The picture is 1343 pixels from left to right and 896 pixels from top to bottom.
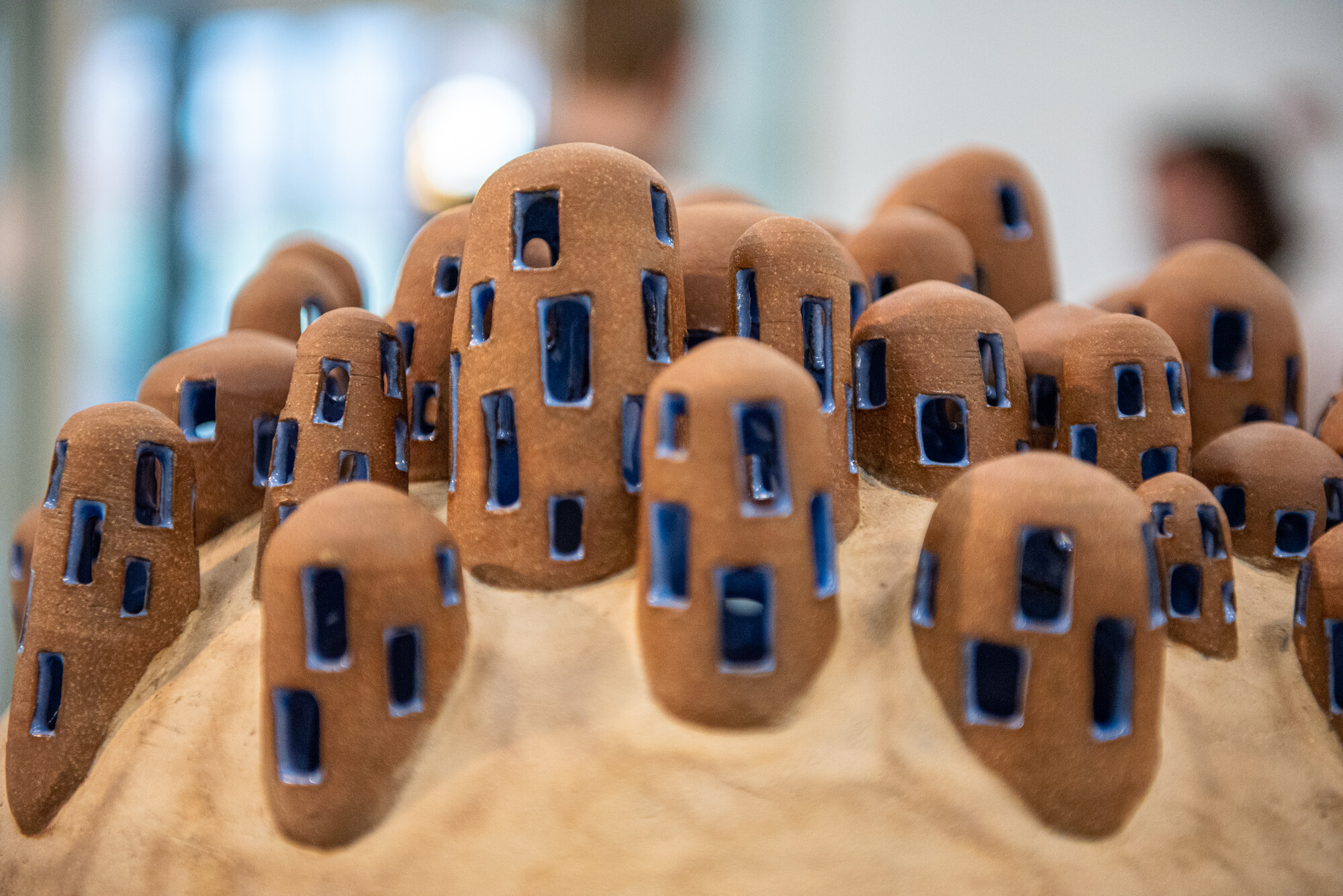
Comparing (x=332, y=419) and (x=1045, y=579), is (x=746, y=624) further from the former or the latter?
(x=332, y=419)

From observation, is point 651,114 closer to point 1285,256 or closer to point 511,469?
point 1285,256

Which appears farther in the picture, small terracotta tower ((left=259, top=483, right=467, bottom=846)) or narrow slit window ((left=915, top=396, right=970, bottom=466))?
narrow slit window ((left=915, top=396, right=970, bottom=466))

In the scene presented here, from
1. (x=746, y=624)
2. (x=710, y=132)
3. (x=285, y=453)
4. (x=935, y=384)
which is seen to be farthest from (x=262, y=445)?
(x=710, y=132)

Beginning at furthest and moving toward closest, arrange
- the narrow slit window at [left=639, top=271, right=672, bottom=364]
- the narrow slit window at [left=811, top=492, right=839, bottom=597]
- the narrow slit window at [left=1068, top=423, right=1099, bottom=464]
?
the narrow slit window at [left=1068, top=423, right=1099, bottom=464] < the narrow slit window at [left=639, top=271, right=672, bottom=364] < the narrow slit window at [left=811, top=492, right=839, bottom=597]

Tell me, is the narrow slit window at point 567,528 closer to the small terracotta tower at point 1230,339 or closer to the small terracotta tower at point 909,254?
the small terracotta tower at point 909,254

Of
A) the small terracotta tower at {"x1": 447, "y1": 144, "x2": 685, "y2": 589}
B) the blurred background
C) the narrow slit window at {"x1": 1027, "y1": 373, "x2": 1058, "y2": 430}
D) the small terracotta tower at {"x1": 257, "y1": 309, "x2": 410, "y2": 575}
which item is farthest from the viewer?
the blurred background

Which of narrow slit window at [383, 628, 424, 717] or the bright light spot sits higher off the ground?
the bright light spot

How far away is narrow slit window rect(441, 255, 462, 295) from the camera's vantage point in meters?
3.48

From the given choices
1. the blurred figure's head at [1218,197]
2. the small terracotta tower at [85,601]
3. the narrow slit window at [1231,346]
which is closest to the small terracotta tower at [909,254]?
the narrow slit window at [1231,346]

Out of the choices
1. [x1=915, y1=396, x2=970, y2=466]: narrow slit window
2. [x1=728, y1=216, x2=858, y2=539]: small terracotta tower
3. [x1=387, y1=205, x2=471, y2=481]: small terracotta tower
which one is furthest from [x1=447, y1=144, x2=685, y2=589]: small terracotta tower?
[x1=915, y1=396, x2=970, y2=466]: narrow slit window

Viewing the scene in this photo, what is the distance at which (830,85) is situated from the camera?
362 inches

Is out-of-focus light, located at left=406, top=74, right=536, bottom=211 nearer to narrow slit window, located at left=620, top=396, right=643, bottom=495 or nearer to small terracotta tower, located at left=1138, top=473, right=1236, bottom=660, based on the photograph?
narrow slit window, located at left=620, top=396, right=643, bottom=495

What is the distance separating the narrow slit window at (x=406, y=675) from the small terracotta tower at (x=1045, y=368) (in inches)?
77.5

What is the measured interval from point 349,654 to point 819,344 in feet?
4.66
